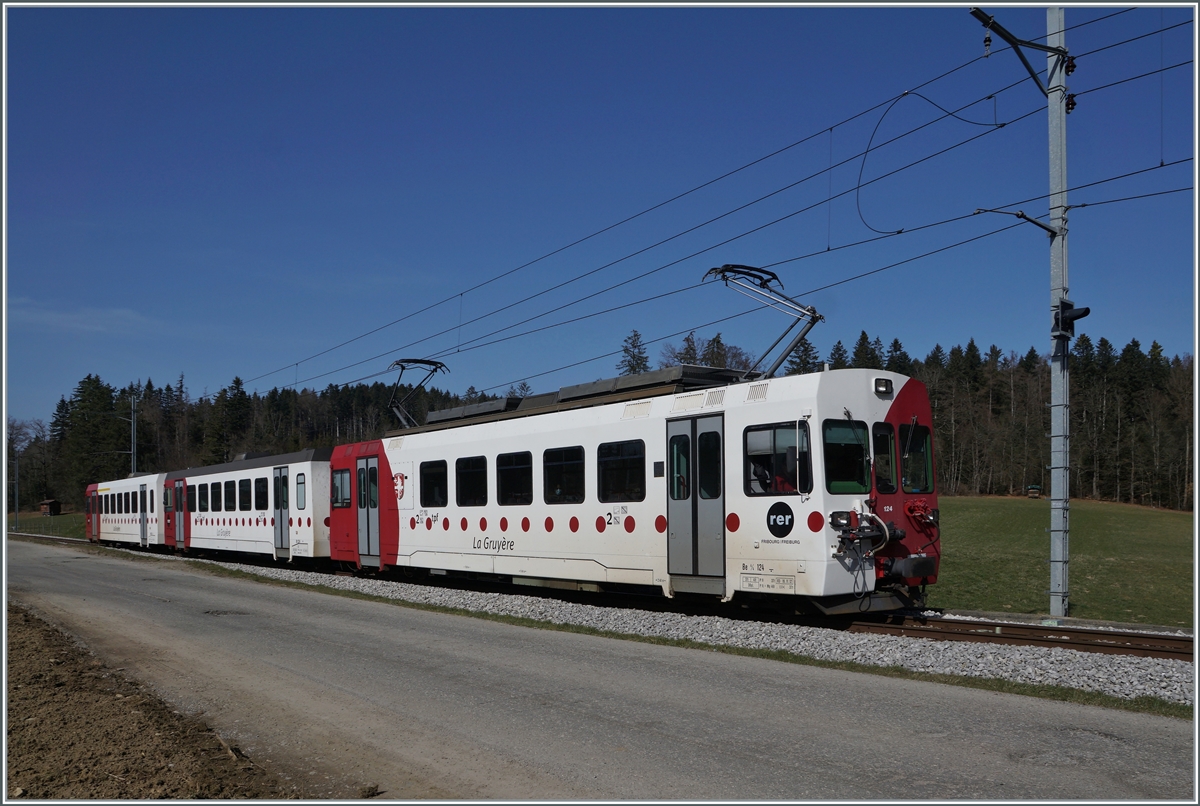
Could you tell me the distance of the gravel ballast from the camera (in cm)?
845

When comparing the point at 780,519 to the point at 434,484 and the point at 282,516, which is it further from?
the point at 282,516

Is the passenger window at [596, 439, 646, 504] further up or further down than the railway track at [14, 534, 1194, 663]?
further up

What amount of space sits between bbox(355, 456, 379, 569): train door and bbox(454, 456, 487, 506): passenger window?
375 cm

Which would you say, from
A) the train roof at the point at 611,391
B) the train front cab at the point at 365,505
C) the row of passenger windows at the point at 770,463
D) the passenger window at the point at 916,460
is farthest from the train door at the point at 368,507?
the passenger window at the point at 916,460

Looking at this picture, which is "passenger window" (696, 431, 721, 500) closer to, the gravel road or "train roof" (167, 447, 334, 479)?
the gravel road

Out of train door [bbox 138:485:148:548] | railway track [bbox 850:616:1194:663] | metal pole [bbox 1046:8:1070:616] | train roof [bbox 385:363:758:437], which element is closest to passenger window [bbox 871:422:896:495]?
railway track [bbox 850:616:1194:663]

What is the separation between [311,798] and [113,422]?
324 feet

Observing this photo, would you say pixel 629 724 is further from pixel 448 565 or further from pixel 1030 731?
pixel 448 565

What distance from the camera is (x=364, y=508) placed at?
22.0m

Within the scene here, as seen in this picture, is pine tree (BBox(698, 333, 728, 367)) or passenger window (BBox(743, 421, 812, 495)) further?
pine tree (BBox(698, 333, 728, 367))

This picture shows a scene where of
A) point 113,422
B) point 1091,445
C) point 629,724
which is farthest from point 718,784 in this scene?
point 113,422

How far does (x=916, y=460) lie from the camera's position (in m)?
13.0

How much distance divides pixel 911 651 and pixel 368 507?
14.7 metres

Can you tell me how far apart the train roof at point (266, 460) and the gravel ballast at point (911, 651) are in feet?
34.0
